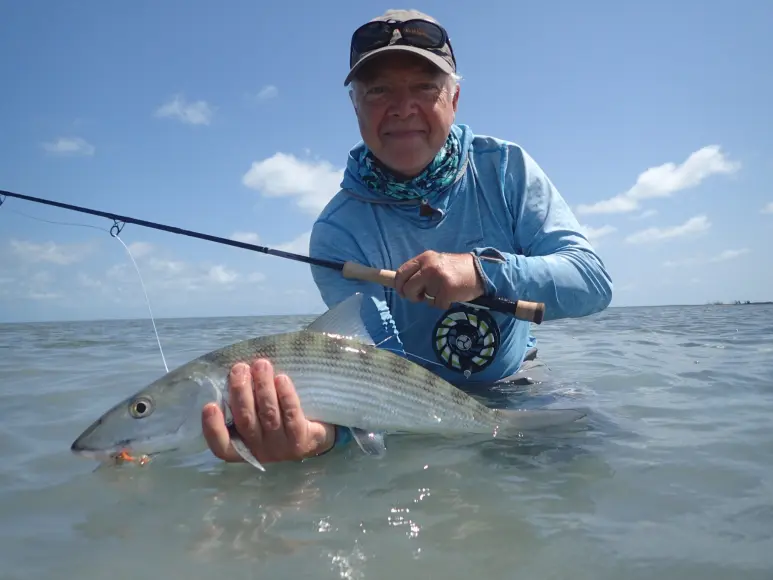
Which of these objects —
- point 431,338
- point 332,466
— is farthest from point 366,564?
point 431,338

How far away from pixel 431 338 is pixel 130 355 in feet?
20.8

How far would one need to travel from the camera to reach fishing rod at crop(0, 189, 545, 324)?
2.81 meters

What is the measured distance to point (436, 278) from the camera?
2.61m

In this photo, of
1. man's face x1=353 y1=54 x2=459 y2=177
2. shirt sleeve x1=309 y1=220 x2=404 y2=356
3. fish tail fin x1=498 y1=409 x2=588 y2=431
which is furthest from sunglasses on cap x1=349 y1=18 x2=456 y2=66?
fish tail fin x1=498 y1=409 x2=588 y2=431

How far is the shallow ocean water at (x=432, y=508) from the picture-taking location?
168cm

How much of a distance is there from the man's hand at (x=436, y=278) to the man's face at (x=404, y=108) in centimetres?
95

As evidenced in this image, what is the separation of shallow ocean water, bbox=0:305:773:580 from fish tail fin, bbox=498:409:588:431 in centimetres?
9

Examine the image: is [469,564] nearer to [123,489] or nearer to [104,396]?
[123,489]

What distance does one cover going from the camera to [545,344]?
9117mm

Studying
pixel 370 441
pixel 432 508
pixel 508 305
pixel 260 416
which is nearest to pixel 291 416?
pixel 260 416

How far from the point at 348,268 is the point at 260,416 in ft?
3.88

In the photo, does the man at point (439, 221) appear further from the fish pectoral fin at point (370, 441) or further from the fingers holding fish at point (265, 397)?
the fingers holding fish at point (265, 397)

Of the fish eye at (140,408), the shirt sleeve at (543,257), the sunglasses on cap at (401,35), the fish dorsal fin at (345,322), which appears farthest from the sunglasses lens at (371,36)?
the fish eye at (140,408)

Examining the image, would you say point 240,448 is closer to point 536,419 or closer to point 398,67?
point 536,419
